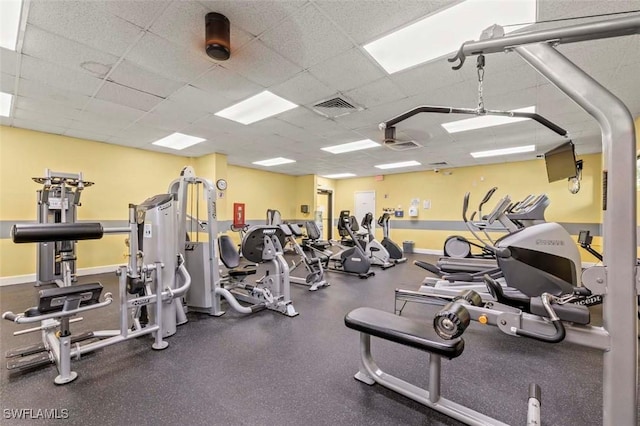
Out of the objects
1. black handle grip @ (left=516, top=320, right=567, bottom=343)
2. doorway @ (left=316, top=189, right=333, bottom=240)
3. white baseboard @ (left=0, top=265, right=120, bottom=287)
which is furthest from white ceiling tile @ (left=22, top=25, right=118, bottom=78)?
doorway @ (left=316, top=189, right=333, bottom=240)

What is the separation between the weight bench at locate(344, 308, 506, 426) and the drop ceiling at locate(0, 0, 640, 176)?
2.19 meters

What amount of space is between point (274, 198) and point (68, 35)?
6833 millimetres

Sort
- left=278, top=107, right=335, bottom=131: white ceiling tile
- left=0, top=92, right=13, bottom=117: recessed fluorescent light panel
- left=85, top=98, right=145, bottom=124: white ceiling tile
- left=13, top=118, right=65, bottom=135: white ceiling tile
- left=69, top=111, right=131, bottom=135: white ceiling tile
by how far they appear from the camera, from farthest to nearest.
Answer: left=13, top=118, right=65, bottom=135: white ceiling tile
left=69, top=111, right=131, bottom=135: white ceiling tile
left=278, top=107, right=335, bottom=131: white ceiling tile
left=85, top=98, right=145, bottom=124: white ceiling tile
left=0, top=92, right=13, bottom=117: recessed fluorescent light panel

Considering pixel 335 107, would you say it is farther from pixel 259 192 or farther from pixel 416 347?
pixel 259 192

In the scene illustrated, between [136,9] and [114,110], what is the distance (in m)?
2.40

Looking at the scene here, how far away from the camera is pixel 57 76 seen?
281 cm

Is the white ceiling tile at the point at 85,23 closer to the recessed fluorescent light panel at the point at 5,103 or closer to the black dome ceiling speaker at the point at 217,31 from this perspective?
the black dome ceiling speaker at the point at 217,31

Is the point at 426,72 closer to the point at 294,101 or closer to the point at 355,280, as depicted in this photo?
the point at 294,101

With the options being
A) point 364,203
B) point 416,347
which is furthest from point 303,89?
point 364,203

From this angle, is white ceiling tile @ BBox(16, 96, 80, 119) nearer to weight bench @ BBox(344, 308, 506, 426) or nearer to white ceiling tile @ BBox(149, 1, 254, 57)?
white ceiling tile @ BBox(149, 1, 254, 57)

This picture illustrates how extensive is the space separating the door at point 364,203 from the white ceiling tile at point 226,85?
7.04 m

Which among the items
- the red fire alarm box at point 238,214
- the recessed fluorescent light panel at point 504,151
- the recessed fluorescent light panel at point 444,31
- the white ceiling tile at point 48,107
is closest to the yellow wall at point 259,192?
the red fire alarm box at point 238,214

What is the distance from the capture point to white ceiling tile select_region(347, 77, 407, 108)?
2.98 metres

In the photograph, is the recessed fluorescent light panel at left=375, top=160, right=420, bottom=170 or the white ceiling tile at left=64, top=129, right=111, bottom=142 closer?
the white ceiling tile at left=64, top=129, right=111, bottom=142
